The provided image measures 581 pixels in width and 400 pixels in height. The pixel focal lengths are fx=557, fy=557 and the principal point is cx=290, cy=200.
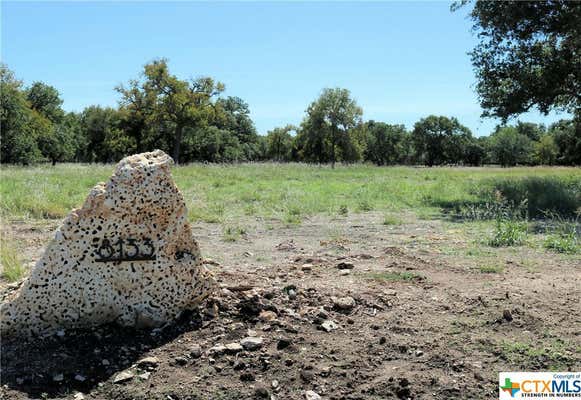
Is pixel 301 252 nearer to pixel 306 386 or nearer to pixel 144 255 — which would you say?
pixel 144 255

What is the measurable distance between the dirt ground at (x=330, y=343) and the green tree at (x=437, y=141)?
3635 inches

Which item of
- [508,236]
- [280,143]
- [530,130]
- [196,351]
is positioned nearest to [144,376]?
[196,351]

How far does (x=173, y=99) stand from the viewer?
5016 centimetres

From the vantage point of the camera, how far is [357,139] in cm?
6919

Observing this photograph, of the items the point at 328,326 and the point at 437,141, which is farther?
the point at 437,141

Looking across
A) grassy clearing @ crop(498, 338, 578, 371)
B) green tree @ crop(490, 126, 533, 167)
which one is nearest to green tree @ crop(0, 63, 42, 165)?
grassy clearing @ crop(498, 338, 578, 371)

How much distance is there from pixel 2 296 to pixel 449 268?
4.67 metres

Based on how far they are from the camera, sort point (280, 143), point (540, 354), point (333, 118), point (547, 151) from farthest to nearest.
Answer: point (280, 143) → point (547, 151) → point (333, 118) → point (540, 354)

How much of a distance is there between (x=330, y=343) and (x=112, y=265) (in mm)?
1771

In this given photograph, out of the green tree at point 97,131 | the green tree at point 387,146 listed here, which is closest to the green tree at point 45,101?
the green tree at point 97,131

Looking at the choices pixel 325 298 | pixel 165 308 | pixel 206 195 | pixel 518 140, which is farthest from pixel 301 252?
pixel 518 140

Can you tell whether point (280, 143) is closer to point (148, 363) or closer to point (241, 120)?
point (241, 120)

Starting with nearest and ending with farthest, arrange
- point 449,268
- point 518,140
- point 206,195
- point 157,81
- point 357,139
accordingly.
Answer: point 449,268 → point 206,195 → point 157,81 → point 357,139 → point 518,140

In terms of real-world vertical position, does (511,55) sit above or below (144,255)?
above
